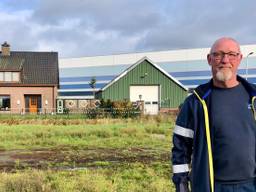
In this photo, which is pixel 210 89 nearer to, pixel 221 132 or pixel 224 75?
pixel 224 75

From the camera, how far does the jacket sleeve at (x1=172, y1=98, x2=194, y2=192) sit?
3.35 meters

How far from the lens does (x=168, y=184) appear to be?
6.77m

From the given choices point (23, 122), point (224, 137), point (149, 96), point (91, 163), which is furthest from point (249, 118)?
point (149, 96)

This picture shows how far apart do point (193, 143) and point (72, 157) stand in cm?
757

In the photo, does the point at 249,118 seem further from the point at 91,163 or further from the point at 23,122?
the point at 23,122

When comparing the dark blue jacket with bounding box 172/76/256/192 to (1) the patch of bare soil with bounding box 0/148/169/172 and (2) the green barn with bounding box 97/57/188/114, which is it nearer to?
(1) the patch of bare soil with bounding box 0/148/169/172

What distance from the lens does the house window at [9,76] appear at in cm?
4328

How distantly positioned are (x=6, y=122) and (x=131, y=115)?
28.8 ft

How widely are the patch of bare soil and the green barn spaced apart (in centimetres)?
2876

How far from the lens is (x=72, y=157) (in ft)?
34.8

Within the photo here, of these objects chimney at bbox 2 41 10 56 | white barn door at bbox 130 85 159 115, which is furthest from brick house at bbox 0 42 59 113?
white barn door at bbox 130 85 159 115

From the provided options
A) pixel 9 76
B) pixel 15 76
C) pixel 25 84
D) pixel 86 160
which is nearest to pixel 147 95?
pixel 25 84

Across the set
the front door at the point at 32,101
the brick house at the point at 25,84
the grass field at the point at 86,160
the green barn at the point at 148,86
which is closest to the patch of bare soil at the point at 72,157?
the grass field at the point at 86,160

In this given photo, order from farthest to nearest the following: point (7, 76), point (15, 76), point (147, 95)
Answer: point (15, 76) → point (7, 76) → point (147, 95)
